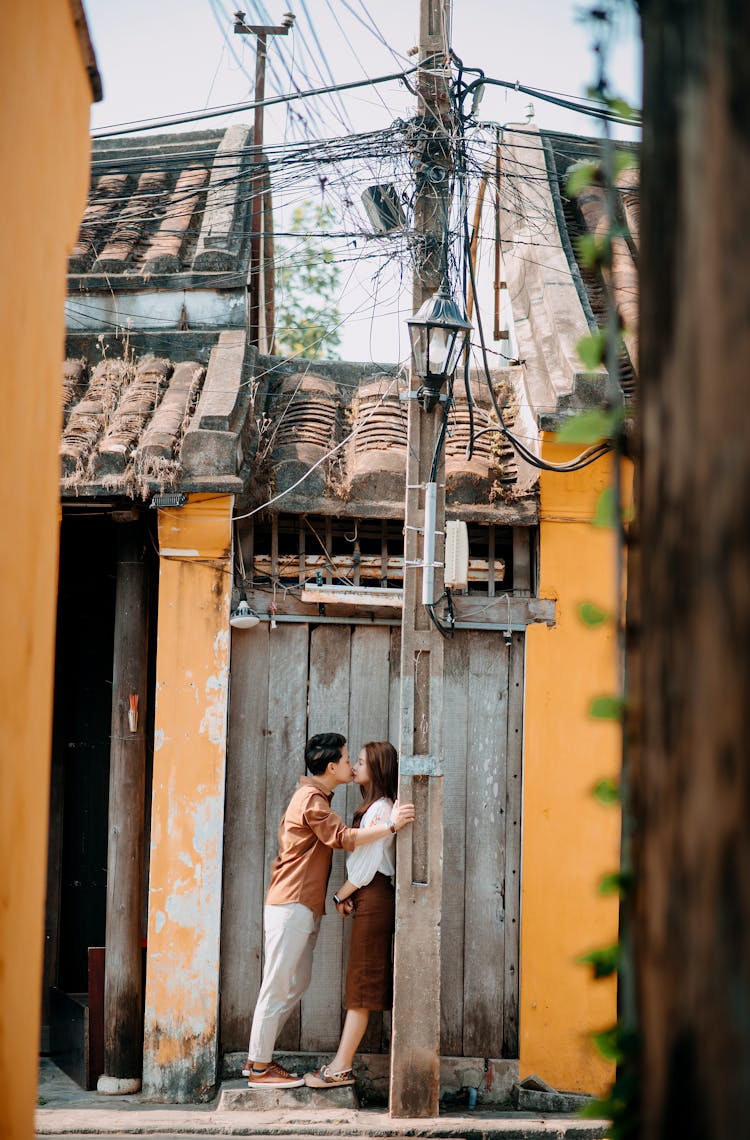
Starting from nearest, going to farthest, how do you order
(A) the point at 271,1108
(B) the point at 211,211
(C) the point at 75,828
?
(A) the point at 271,1108
(C) the point at 75,828
(B) the point at 211,211

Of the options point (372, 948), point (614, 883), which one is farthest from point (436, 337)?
point (614, 883)

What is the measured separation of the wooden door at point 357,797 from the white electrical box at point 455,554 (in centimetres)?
87

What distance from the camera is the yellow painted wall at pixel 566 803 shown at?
748cm

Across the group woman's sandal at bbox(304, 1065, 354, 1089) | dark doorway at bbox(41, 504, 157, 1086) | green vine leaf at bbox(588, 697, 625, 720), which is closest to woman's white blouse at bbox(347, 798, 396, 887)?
woman's sandal at bbox(304, 1065, 354, 1089)

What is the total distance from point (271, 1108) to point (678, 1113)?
5.72m

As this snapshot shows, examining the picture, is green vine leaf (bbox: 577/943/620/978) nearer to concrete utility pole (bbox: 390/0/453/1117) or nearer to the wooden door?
concrete utility pole (bbox: 390/0/453/1117)

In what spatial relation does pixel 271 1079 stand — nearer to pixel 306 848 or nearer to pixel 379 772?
pixel 306 848

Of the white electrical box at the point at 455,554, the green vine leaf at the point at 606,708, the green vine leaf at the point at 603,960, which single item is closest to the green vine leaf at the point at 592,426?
the green vine leaf at the point at 606,708

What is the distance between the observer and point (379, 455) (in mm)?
8078

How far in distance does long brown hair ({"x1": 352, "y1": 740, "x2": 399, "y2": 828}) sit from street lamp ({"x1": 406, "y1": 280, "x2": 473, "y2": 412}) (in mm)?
2017

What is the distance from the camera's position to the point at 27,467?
3.83 m

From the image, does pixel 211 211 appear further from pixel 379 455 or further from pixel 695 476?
pixel 695 476

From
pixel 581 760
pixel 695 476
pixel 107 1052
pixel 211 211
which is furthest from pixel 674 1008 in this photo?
pixel 211 211

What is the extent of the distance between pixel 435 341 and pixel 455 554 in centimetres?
116
